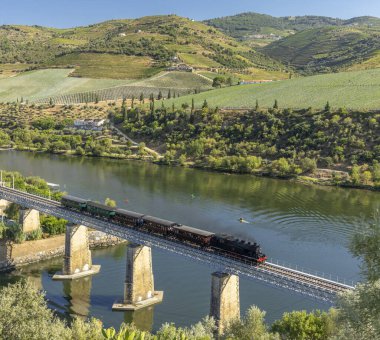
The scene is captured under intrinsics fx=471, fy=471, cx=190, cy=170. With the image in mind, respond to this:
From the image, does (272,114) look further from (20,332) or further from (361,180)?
(20,332)

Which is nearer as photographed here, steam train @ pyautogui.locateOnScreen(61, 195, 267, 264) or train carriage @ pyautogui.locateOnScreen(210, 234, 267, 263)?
train carriage @ pyautogui.locateOnScreen(210, 234, 267, 263)

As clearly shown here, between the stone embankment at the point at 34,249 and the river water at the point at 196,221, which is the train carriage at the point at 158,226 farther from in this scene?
the stone embankment at the point at 34,249

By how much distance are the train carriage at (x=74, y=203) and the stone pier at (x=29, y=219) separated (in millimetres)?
5378

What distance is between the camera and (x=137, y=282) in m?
45.6

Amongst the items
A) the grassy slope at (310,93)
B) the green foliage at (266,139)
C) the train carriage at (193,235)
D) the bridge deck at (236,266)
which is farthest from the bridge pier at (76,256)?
the grassy slope at (310,93)

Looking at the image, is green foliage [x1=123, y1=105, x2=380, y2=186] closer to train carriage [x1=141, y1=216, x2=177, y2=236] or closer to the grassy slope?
the grassy slope

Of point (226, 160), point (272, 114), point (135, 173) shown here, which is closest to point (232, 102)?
point (272, 114)

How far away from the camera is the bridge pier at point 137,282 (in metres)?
45.4

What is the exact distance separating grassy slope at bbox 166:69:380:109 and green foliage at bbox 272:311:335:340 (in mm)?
105983

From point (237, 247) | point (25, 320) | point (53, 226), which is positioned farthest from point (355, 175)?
point (25, 320)

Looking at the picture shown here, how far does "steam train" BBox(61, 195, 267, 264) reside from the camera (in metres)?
39.8

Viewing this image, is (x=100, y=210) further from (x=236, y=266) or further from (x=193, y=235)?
(x=236, y=266)

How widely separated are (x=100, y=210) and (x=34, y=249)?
37.5ft

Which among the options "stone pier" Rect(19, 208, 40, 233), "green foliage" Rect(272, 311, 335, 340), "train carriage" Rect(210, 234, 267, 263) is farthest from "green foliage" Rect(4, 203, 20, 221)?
"green foliage" Rect(272, 311, 335, 340)
